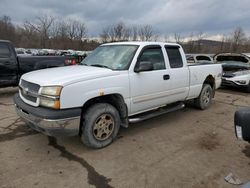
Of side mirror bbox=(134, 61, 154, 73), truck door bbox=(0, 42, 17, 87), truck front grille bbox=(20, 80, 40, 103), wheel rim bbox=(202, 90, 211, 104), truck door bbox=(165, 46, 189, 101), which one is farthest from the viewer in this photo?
truck door bbox=(0, 42, 17, 87)

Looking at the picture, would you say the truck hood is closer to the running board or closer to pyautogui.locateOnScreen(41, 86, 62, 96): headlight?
pyautogui.locateOnScreen(41, 86, 62, 96): headlight

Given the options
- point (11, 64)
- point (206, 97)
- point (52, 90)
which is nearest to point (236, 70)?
point (206, 97)

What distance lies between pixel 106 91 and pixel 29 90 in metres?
1.27

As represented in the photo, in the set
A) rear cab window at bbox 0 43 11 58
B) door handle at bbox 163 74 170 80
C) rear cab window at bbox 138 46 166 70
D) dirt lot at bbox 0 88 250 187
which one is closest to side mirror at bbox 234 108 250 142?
dirt lot at bbox 0 88 250 187

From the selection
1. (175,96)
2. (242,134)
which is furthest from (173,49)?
(242,134)

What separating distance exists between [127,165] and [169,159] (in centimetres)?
71

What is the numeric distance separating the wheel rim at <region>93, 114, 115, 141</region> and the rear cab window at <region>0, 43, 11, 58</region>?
5.57 meters

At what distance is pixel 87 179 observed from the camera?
9.87 feet

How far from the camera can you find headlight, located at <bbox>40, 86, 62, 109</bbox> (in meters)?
3.23

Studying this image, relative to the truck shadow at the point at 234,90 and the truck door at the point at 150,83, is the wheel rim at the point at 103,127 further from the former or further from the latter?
the truck shadow at the point at 234,90

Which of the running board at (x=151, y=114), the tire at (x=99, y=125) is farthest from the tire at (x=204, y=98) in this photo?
the tire at (x=99, y=125)

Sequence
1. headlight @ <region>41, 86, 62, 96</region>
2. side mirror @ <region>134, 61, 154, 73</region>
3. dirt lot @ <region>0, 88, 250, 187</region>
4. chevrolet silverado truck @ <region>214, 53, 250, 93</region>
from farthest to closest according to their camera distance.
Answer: chevrolet silverado truck @ <region>214, 53, 250, 93</region> < side mirror @ <region>134, 61, 154, 73</region> < headlight @ <region>41, 86, 62, 96</region> < dirt lot @ <region>0, 88, 250, 187</region>

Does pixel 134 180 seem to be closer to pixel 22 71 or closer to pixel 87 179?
pixel 87 179

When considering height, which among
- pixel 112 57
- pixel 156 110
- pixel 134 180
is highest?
pixel 112 57
